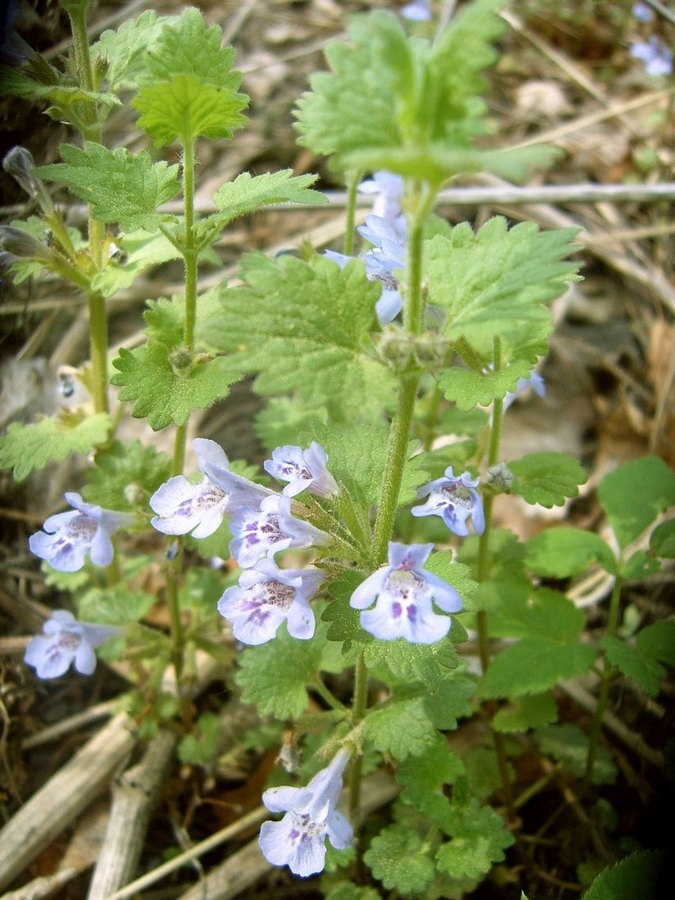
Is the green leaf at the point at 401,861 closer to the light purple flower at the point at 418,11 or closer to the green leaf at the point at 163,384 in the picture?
the green leaf at the point at 163,384

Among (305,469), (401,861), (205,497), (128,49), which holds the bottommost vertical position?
(401,861)

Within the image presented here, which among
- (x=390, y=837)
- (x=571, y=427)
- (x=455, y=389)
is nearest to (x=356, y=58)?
(x=455, y=389)

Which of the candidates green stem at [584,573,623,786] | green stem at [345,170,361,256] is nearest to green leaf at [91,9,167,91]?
green stem at [345,170,361,256]

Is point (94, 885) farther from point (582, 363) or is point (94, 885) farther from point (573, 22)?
point (573, 22)

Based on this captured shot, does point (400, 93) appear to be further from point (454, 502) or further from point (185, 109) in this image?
point (454, 502)

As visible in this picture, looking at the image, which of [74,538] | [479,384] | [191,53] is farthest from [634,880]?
[191,53]

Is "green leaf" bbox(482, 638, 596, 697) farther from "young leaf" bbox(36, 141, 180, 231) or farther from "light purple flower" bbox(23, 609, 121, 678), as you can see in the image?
"young leaf" bbox(36, 141, 180, 231)
